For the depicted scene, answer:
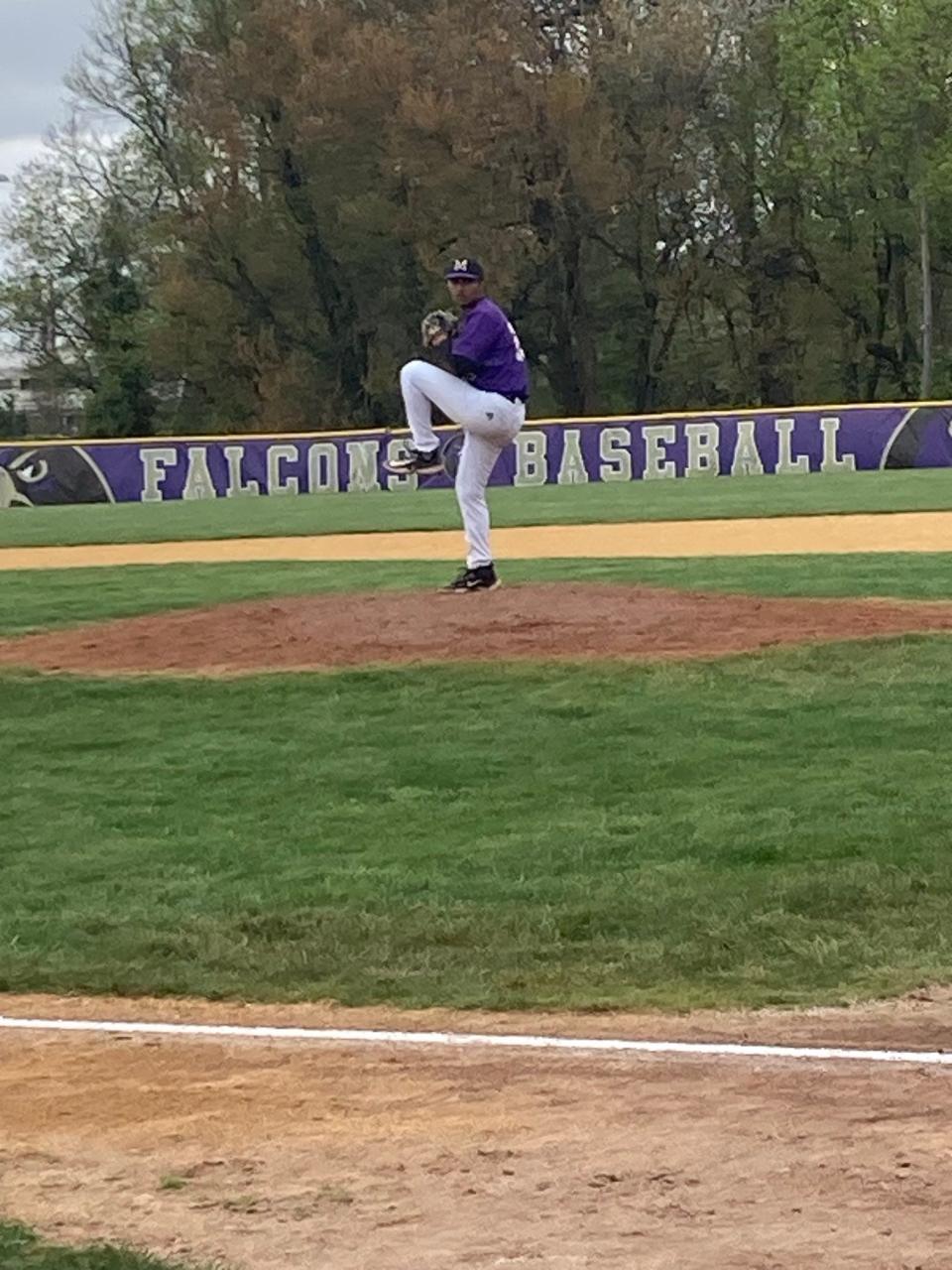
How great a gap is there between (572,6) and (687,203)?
5.92m

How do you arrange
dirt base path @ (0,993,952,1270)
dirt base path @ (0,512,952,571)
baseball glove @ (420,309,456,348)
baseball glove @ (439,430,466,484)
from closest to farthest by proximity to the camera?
dirt base path @ (0,993,952,1270), baseball glove @ (420,309,456,348), dirt base path @ (0,512,952,571), baseball glove @ (439,430,466,484)

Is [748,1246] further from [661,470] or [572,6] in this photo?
[572,6]

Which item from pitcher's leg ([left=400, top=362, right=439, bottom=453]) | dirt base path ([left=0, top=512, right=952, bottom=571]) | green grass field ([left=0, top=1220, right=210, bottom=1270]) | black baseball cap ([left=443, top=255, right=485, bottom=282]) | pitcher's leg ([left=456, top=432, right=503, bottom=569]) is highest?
black baseball cap ([left=443, top=255, right=485, bottom=282])

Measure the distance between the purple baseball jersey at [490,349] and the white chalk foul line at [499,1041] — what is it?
640 cm

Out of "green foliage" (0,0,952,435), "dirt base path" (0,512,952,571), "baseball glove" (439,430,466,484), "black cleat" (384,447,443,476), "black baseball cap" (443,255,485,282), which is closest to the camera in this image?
"black baseball cap" (443,255,485,282)

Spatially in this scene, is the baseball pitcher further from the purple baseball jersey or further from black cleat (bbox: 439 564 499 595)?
black cleat (bbox: 439 564 499 595)

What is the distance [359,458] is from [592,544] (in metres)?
16.4

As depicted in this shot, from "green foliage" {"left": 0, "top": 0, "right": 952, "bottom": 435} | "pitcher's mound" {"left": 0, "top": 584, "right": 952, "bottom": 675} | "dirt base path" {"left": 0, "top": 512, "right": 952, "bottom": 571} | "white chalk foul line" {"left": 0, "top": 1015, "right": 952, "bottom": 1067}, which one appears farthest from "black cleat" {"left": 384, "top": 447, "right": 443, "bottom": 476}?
"green foliage" {"left": 0, "top": 0, "right": 952, "bottom": 435}

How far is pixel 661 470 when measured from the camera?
34344 mm

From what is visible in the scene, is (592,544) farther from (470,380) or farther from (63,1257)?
(63,1257)

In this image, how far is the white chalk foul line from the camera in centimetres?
500

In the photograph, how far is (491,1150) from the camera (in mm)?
4402

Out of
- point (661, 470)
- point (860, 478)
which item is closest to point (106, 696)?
point (860, 478)

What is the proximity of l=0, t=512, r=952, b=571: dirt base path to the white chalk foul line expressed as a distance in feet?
36.2
